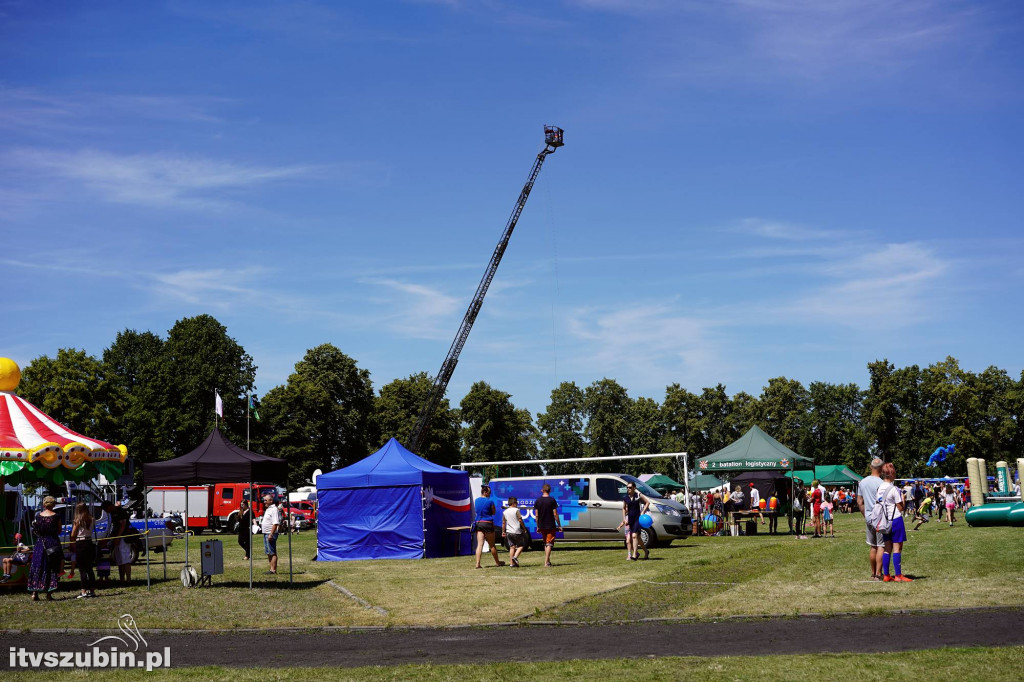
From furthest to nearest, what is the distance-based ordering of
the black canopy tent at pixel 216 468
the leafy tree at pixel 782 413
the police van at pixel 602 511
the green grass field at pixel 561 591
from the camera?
the leafy tree at pixel 782 413 → the black canopy tent at pixel 216 468 → the police van at pixel 602 511 → the green grass field at pixel 561 591

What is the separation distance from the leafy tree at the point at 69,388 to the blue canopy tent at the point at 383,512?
4293 centimetres

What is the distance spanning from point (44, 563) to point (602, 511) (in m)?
14.4

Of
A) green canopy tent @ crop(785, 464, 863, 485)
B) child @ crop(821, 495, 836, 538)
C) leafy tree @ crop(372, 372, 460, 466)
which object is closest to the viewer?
child @ crop(821, 495, 836, 538)

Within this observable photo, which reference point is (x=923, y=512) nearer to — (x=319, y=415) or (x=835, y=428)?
(x=319, y=415)

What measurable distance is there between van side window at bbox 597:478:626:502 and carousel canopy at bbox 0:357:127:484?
12.3 meters

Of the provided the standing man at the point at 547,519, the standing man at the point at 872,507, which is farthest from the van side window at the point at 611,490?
the standing man at the point at 872,507

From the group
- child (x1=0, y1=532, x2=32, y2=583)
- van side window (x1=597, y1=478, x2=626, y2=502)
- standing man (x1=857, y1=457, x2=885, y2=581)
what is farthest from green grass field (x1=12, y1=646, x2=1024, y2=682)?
van side window (x1=597, y1=478, x2=626, y2=502)

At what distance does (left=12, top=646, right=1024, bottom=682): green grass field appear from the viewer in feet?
25.6

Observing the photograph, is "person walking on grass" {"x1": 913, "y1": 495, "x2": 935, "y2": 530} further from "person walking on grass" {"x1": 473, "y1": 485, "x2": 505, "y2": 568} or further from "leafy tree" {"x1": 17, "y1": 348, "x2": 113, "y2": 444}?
"leafy tree" {"x1": 17, "y1": 348, "x2": 113, "y2": 444}

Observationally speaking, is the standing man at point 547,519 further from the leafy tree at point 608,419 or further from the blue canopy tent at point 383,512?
the leafy tree at point 608,419

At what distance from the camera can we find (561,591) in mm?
14867

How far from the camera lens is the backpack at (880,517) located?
14281 millimetres

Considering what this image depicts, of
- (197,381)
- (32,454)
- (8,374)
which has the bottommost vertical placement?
(32,454)

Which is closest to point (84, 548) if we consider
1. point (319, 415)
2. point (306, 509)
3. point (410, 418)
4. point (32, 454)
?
point (32, 454)
